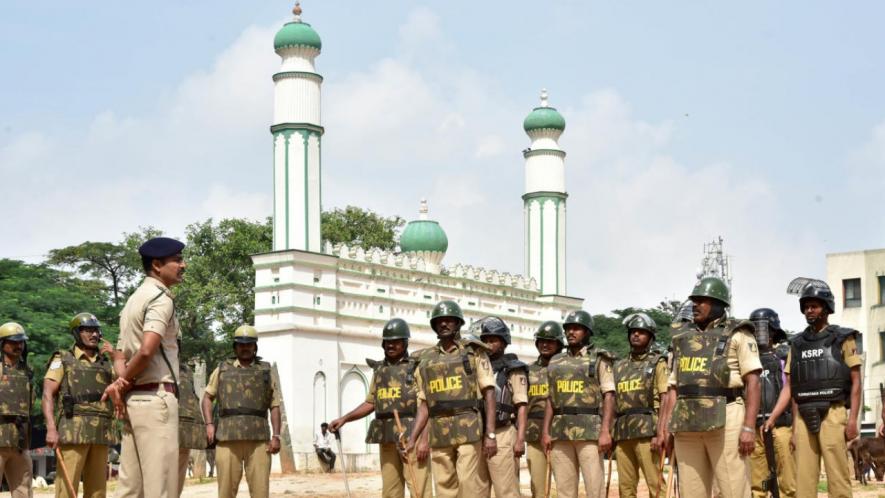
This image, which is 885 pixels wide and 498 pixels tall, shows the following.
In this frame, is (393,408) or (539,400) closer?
(393,408)

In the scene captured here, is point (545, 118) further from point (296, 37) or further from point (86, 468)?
point (86, 468)

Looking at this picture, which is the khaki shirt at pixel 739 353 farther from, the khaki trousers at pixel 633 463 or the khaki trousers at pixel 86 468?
the khaki trousers at pixel 86 468

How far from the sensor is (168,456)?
8.91 m

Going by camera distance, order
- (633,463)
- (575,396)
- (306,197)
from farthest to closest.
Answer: (306,197) → (633,463) → (575,396)

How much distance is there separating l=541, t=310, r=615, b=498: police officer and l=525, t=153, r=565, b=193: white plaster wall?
38.3m

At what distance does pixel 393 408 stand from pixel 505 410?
1236 millimetres

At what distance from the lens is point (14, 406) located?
43.7 ft

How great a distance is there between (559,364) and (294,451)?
1060 inches

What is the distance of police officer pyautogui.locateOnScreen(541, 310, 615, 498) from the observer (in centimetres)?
1292

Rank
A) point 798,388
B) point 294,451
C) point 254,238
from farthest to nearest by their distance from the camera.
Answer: point 254,238 → point 294,451 → point 798,388

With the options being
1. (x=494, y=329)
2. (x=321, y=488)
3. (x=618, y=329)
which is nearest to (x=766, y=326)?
(x=494, y=329)

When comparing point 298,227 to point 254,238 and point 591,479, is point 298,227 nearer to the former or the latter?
point 254,238

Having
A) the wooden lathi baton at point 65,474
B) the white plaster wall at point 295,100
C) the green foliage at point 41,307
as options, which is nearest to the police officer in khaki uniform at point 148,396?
the wooden lathi baton at point 65,474

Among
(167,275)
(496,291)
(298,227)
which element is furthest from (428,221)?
(167,275)
